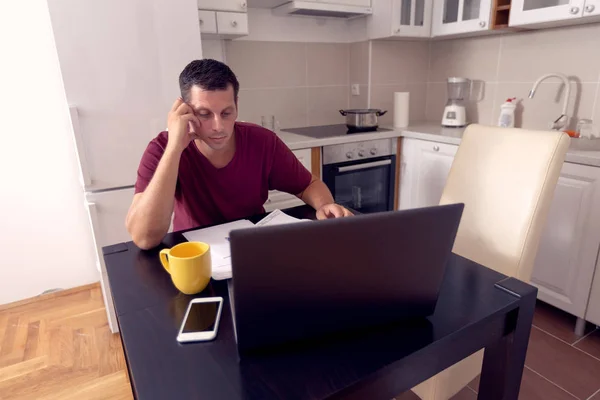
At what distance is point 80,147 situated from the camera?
5.64 ft

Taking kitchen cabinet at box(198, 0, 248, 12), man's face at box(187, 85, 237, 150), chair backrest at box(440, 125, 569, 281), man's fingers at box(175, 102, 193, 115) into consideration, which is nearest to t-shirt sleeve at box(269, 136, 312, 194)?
man's face at box(187, 85, 237, 150)

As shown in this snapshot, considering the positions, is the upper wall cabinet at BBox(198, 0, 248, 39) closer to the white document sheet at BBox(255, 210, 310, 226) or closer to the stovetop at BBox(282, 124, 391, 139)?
the stovetop at BBox(282, 124, 391, 139)

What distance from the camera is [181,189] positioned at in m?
1.34

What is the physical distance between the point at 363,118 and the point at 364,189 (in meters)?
0.46

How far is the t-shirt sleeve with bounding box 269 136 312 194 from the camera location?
4.89 ft

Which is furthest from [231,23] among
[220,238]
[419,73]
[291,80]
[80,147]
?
[419,73]

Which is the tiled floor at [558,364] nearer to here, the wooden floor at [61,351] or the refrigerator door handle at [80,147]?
the wooden floor at [61,351]

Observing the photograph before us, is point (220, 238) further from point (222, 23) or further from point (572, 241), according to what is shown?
point (572, 241)

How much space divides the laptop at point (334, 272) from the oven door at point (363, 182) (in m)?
1.77

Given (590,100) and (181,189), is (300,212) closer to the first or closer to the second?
(181,189)

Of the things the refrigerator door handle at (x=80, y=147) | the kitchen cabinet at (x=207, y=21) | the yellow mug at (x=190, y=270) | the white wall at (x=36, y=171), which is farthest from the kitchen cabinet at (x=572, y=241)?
the white wall at (x=36, y=171)

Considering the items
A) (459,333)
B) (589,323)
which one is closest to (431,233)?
(459,333)

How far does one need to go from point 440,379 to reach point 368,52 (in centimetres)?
231

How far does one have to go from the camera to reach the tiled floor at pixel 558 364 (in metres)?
1.55
